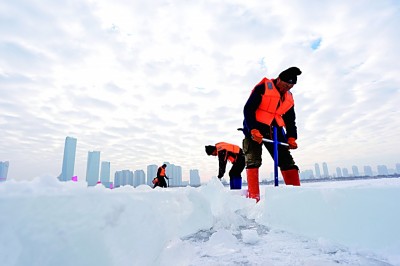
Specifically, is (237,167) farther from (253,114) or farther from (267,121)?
(253,114)

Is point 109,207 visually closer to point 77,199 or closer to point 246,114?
point 77,199

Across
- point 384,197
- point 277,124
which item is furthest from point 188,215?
point 277,124

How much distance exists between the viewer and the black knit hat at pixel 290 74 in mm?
3624

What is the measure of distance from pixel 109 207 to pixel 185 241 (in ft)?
2.80

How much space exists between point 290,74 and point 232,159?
3657mm

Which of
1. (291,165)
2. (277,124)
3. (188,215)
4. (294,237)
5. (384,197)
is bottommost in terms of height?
(294,237)

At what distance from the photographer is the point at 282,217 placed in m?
2.25

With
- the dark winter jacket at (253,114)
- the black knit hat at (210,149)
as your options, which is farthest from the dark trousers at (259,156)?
the black knit hat at (210,149)

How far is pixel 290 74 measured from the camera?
3.70 m

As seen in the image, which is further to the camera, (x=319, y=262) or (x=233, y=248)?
(x=233, y=248)

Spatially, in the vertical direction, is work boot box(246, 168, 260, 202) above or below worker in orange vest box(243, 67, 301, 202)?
below

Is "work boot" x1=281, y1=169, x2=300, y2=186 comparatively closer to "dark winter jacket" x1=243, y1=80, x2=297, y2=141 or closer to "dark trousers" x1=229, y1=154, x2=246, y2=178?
"dark winter jacket" x1=243, y1=80, x2=297, y2=141

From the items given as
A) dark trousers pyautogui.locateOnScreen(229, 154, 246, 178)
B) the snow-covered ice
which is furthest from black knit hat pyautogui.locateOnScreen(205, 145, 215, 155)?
the snow-covered ice

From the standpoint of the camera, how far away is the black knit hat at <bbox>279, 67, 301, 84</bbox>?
3.62 meters
